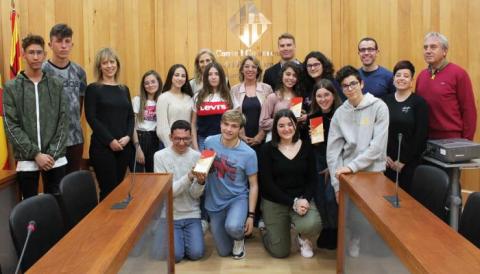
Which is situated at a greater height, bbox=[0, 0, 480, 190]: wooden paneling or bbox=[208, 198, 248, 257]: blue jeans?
bbox=[0, 0, 480, 190]: wooden paneling

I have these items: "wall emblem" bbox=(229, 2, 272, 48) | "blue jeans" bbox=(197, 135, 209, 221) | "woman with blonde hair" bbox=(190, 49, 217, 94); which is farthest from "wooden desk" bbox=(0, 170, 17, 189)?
"wall emblem" bbox=(229, 2, 272, 48)

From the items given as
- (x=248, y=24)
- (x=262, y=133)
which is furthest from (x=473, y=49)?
(x=262, y=133)

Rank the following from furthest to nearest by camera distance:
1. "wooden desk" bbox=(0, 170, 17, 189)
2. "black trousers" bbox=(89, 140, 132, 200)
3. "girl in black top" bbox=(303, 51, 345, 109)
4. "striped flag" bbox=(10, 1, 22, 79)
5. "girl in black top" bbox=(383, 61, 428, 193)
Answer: "striped flag" bbox=(10, 1, 22, 79) < "girl in black top" bbox=(303, 51, 345, 109) < "black trousers" bbox=(89, 140, 132, 200) < "girl in black top" bbox=(383, 61, 428, 193) < "wooden desk" bbox=(0, 170, 17, 189)

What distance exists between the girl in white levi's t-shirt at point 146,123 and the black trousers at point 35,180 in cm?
101

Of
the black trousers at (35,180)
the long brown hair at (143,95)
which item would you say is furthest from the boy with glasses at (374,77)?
the black trousers at (35,180)

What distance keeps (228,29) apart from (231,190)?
2512 millimetres

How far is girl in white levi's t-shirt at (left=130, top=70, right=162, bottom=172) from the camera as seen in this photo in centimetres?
451

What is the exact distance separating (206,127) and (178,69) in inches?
22.3

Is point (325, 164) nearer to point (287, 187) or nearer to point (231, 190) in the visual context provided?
point (287, 187)

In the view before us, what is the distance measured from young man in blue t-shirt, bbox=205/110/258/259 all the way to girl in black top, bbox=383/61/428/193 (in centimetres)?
112

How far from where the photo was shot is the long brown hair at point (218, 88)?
4258mm

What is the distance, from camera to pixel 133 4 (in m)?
5.67

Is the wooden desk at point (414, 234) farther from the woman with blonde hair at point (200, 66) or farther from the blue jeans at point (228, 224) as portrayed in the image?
the woman with blonde hair at point (200, 66)

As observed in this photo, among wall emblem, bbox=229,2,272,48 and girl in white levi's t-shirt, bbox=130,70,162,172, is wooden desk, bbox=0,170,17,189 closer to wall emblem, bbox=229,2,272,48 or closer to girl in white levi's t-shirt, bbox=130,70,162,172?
girl in white levi's t-shirt, bbox=130,70,162,172
